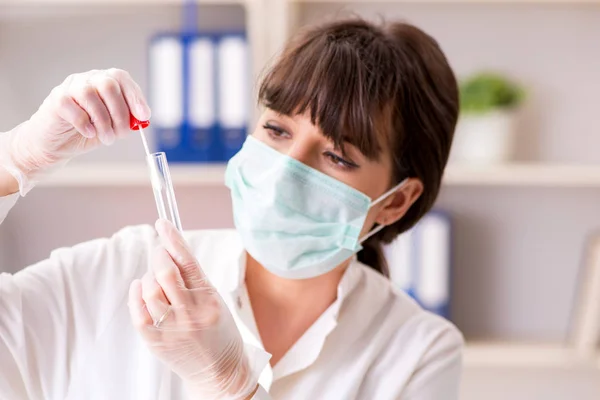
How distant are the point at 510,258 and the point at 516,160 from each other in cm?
31

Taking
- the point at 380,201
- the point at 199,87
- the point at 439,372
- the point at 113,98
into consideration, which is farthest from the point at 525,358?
the point at 113,98

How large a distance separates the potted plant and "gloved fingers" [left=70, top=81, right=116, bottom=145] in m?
1.43

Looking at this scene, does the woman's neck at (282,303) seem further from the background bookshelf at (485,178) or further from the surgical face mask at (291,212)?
the background bookshelf at (485,178)

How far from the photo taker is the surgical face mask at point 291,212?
1220 mm

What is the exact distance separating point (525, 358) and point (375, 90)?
1.25m

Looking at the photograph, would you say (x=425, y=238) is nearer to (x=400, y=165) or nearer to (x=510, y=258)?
(x=510, y=258)

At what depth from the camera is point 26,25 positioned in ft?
7.27

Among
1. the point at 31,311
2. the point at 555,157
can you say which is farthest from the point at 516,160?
the point at 31,311

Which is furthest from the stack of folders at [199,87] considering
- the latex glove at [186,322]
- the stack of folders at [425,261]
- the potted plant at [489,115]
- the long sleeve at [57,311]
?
the latex glove at [186,322]

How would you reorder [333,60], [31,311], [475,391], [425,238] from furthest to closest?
[475,391]
[425,238]
[333,60]
[31,311]

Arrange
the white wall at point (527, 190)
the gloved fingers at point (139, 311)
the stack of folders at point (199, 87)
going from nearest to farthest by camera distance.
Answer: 1. the gloved fingers at point (139, 311)
2. the stack of folders at point (199, 87)
3. the white wall at point (527, 190)

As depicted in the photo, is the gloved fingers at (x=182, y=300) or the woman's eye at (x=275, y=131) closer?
the gloved fingers at (x=182, y=300)

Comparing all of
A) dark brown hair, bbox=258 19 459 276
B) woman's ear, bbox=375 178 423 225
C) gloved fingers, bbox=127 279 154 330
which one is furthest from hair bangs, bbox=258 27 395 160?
gloved fingers, bbox=127 279 154 330

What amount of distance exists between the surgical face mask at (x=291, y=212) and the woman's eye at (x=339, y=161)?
3cm
